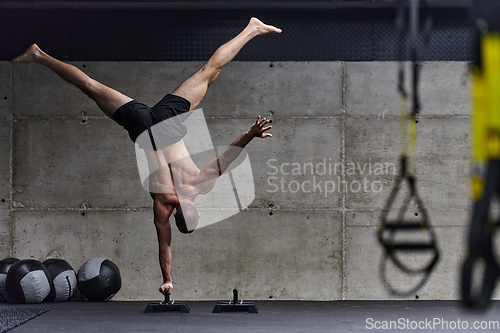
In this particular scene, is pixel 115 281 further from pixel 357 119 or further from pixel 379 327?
pixel 357 119

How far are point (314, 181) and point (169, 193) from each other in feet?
6.35

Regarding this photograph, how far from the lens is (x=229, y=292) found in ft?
A: 18.6

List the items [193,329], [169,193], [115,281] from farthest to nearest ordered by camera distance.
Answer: [115,281]
[169,193]
[193,329]

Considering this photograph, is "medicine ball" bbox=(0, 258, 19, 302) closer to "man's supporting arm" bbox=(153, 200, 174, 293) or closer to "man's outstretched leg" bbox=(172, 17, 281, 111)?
"man's supporting arm" bbox=(153, 200, 174, 293)

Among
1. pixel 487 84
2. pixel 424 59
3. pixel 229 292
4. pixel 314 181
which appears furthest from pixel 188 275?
pixel 487 84

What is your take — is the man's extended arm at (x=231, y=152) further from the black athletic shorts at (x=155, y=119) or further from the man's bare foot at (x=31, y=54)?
the man's bare foot at (x=31, y=54)

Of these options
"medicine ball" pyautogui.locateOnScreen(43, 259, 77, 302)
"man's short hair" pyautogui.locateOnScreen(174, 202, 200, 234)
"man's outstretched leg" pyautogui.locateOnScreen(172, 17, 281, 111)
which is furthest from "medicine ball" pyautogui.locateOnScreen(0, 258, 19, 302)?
"man's outstretched leg" pyautogui.locateOnScreen(172, 17, 281, 111)

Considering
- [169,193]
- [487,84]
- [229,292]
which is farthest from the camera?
[229,292]

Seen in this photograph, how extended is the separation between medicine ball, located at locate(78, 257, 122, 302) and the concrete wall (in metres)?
0.60

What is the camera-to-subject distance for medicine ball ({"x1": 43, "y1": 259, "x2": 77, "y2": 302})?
492 centimetres

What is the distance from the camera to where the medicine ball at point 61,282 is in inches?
194

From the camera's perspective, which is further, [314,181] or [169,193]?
[314,181]

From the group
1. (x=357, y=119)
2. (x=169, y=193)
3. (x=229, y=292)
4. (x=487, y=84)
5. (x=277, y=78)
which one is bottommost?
(x=229, y=292)

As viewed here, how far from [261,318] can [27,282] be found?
2245mm
